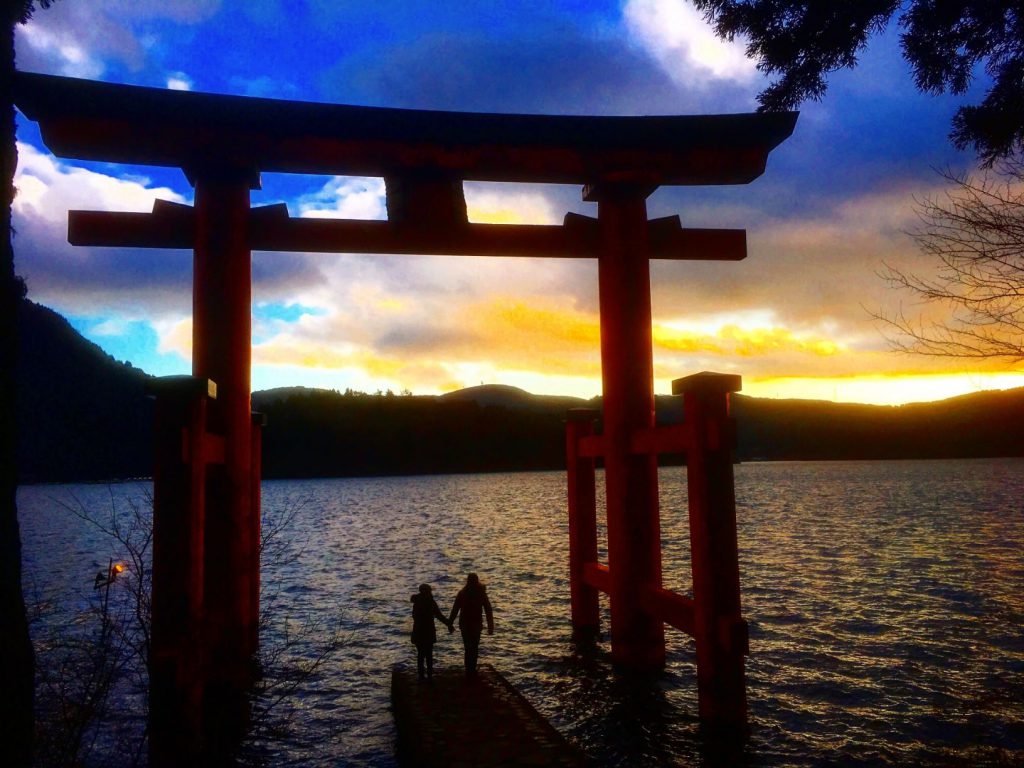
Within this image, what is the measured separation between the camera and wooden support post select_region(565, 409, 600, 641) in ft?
41.1

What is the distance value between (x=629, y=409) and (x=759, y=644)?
10.1 metres

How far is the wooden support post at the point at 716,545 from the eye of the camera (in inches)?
297

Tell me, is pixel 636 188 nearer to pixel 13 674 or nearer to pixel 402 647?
pixel 13 674

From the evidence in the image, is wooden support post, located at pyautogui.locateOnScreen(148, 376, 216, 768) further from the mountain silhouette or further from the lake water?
the mountain silhouette

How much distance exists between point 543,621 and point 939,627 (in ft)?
32.1

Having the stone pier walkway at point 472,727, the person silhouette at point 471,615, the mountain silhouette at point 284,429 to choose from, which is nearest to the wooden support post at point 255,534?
the stone pier walkway at point 472,727

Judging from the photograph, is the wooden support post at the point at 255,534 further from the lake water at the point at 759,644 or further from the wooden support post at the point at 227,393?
the wooden support post at the point at 227,393

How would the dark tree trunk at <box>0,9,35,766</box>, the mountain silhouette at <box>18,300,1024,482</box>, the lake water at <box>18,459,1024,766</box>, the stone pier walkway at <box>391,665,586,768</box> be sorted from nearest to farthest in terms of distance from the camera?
the dark tree trunk at <box>0,9,35,766</box> → the stone pier walkway at <box>391,665,586,768</box> → the lake water at <box>18,459,1024,766</box> → the mountain silhouette at <box>18,300,1024,482</box>

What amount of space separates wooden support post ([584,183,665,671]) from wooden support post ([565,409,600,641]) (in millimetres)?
2678

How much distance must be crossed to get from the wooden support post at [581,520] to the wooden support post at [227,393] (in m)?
5.68

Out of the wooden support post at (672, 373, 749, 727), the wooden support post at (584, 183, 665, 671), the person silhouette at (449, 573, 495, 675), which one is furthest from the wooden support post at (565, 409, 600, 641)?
the wooden support post at (672, 373, 749, 727)

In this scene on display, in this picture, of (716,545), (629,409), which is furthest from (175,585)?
(629,409)

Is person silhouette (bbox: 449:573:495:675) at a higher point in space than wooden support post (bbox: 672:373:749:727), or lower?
lower

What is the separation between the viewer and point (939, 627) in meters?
18.4
